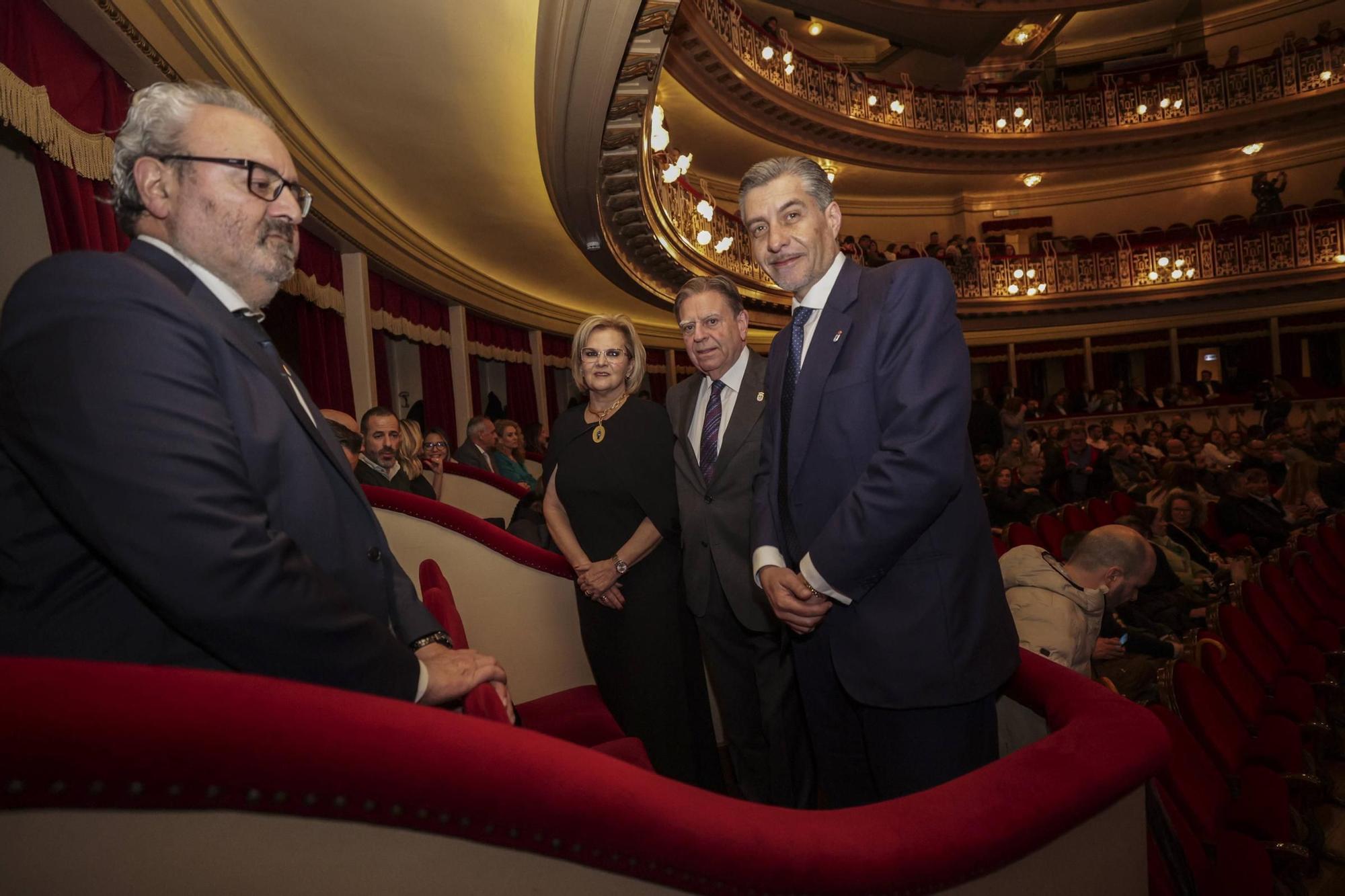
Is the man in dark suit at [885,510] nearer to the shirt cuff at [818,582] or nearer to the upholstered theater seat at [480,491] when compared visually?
the shirt cuff at [818,582]

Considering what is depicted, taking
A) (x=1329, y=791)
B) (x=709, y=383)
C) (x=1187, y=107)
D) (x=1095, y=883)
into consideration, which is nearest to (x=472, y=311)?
(x=709, y=383)

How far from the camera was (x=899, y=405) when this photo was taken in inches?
53.7

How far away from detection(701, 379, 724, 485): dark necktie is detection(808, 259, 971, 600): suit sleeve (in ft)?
2.64

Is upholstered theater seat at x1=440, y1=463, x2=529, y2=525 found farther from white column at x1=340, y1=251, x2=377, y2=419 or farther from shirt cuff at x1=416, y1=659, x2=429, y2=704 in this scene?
shirt cuff at x1=416, y1=659, x2=429, y2=704

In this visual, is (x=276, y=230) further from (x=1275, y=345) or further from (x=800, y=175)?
(x=1275, y=345)

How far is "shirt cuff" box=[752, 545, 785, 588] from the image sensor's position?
5.11 feet

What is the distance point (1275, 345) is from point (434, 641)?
18.9 metres

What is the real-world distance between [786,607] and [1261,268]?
1797 centimetres

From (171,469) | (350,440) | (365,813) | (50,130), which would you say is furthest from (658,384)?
(365,813)

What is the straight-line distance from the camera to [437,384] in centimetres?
934

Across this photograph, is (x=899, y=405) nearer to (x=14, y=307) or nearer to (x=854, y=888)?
(x=854, y=888)

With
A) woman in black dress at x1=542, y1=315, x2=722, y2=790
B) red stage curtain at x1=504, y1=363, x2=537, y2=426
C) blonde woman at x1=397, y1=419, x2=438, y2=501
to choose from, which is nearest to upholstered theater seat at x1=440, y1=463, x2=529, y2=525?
blonde woman at x1=397, y1=419, x2=438, y2=501

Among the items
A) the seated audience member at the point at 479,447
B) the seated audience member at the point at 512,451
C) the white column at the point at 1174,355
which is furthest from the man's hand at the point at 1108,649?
the white column at the point at 1174,355

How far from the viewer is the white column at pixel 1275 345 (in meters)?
15.6
